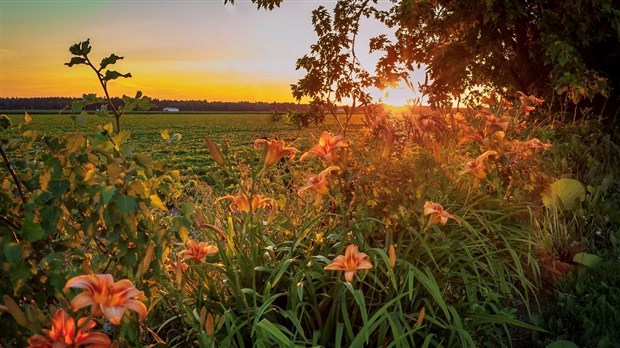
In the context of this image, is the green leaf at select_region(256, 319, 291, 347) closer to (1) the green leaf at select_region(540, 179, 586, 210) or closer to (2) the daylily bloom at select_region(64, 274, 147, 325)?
(2) the daylily bloom at select_region(64, 274, 147, 325)

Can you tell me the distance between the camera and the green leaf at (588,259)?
12.1 feet

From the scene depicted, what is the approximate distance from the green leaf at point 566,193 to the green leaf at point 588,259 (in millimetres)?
668

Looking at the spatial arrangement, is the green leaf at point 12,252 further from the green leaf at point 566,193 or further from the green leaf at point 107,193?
the green leaf at point 566,193

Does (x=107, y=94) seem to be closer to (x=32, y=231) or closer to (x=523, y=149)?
(x=32, y=231)

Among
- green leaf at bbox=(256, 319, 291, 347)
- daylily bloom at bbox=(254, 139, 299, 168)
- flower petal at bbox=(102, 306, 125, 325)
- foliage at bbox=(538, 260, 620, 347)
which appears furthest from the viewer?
foliage at bbox=(538, 260, 620, 347)

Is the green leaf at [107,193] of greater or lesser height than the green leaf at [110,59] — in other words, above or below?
below

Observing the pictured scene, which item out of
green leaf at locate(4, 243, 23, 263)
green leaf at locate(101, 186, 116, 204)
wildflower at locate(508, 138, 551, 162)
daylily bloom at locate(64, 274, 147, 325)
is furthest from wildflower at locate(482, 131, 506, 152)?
green leaf at locate(4, 243, 23, 263)

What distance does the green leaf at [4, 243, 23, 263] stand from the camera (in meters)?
1.93

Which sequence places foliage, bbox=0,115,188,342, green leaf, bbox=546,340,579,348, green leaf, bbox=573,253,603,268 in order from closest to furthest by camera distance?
foliage, bbox=0,115,188,342 < green leaf, bbox=546,340,579,348 < green leaf, bbox=573,253,603,268

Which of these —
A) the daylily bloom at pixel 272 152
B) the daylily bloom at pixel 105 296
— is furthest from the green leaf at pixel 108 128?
the daylily bloom at pixel 105 296

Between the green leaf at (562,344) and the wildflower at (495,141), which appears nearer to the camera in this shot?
the green leaf at (562,344)

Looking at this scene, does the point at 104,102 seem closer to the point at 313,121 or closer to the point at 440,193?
the point at 440,193

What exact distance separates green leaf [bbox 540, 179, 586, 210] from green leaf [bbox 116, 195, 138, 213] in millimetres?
3302

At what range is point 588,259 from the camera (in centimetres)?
369
